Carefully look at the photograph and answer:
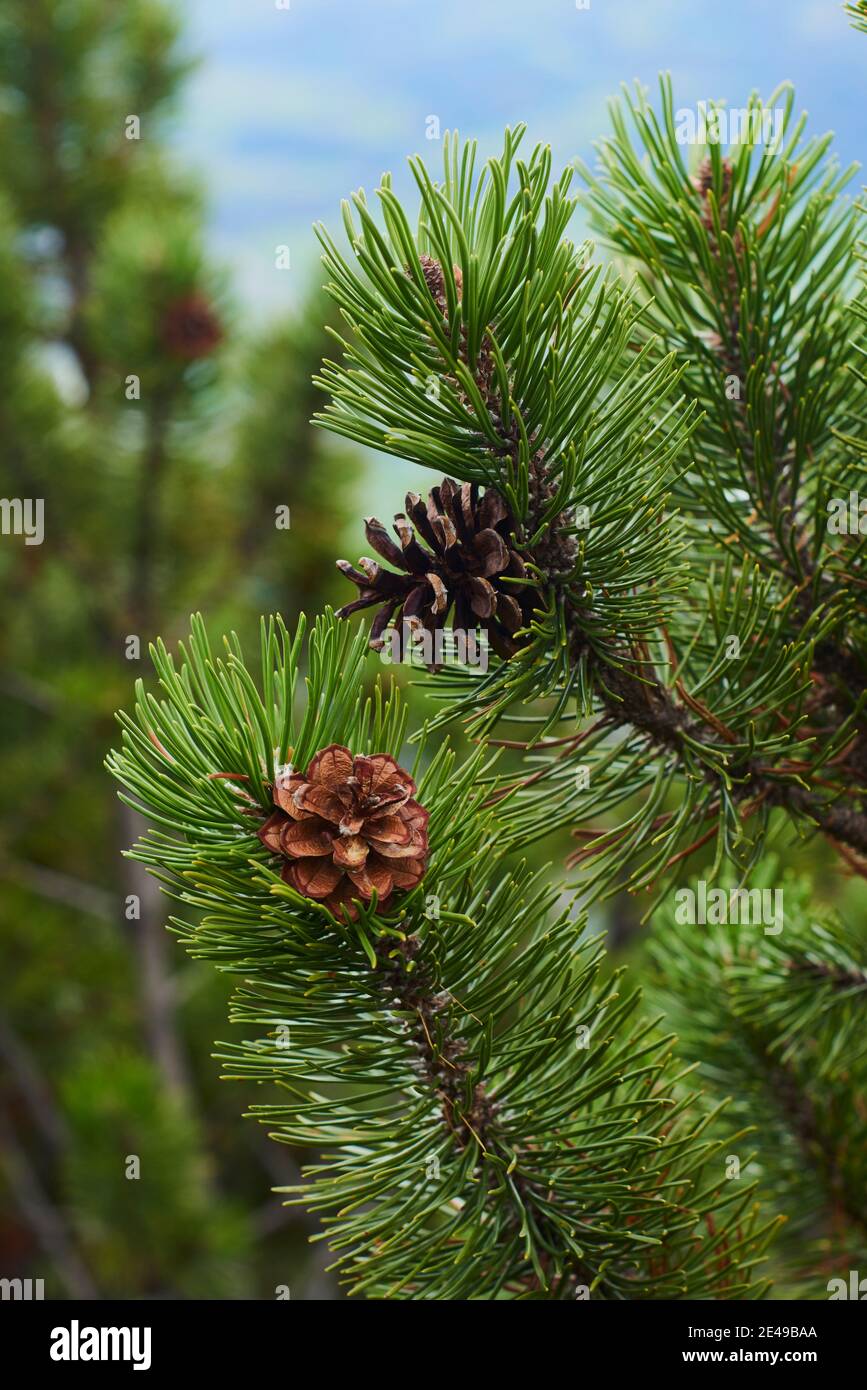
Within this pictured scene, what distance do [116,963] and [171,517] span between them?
0.60 m

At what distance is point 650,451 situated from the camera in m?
0.26

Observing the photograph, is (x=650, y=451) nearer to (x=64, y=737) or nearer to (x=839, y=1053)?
(x=839, y=1053)

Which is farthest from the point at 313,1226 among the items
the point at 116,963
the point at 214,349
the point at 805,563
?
the point at 805,563

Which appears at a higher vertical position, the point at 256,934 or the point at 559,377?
the point at 559,377

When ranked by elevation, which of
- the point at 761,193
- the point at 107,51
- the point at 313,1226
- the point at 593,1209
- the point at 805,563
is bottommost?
the point at 313,1226

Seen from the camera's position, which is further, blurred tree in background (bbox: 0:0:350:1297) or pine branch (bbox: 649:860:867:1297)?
blurred tree in background (bbox: 0:0:350:1297)

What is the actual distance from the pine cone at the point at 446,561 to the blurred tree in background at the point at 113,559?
0.86 m

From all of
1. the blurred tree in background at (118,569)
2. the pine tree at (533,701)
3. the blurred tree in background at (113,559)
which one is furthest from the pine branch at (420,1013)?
the blurred tree in background at (113,559)

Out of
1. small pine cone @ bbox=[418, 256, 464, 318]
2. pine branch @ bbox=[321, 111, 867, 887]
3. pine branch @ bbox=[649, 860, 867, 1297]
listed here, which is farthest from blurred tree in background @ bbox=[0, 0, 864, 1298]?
small pine cone @ bbox=[418, 256, 464, 318]

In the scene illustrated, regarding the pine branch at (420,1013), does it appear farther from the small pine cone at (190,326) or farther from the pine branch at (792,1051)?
the small pine cone at (190,326)

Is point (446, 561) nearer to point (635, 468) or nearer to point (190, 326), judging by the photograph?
point (635, 468)

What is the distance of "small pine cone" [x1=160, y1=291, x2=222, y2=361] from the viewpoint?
1.03 meters

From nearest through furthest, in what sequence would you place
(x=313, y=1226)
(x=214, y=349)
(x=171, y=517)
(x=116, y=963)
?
(x=214, y=349), (x=171, y=517), (x=116, y=963), (x=313, y=1226)

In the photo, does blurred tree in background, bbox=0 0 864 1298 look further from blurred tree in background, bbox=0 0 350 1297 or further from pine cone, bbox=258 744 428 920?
pine cone, bbox=258 744 428 920
